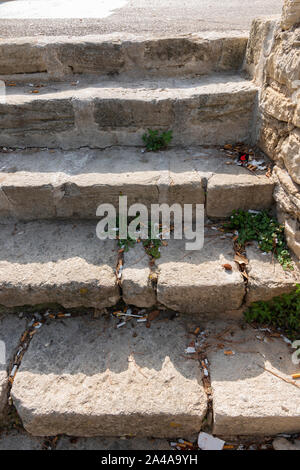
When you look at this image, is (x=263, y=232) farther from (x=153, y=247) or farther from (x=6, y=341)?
(x=6, y=341)

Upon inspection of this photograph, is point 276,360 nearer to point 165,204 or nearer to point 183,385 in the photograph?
point 183,385

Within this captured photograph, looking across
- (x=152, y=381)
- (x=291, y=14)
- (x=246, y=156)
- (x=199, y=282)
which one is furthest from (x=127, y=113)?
(x=152, y=381)

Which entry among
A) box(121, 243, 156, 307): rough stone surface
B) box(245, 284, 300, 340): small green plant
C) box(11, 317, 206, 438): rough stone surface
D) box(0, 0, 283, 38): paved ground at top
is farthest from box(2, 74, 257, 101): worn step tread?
box(11, 317, 206, 438): rough stone surface

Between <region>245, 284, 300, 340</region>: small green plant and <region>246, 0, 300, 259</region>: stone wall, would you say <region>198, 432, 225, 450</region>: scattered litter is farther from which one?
<region>246, 0, 300, 259</region>: stone wall

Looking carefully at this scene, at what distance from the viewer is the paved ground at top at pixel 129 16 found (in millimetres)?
3553

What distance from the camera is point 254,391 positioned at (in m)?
1.83

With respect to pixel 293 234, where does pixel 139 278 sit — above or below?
below

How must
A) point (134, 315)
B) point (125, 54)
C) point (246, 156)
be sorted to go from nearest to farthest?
point (134, 315)
point (246, 156)
point (125, 54)

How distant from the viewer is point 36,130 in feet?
9.28

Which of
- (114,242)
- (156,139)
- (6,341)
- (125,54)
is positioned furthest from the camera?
(125,54)

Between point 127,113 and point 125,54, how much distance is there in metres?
0.69

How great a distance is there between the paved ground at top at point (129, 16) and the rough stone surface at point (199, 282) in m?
2.57

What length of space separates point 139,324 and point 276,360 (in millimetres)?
925

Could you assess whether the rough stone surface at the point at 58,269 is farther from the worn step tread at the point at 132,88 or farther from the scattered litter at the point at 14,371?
the worn step tread at the point at 132,88
